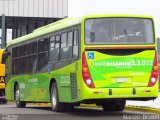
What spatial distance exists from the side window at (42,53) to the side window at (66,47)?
1.84 meters

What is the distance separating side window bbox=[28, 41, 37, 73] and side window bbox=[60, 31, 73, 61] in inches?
136

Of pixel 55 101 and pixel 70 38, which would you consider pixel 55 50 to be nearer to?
pixel 70 38

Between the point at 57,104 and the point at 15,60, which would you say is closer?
the point at 57,104

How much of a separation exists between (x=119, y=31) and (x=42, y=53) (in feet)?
15.3

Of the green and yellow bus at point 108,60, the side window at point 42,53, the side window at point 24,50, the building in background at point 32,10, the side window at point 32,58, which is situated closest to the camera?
the green and yellow bus at point 108,60

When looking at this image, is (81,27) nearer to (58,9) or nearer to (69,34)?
(69,34)

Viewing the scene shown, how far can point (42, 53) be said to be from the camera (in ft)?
68.2

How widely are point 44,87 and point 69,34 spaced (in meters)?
3.45

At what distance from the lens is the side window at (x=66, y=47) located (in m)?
17.7

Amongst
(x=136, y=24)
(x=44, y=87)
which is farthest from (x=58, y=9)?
Result: (x=136, y=24)

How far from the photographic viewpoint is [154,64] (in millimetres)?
16812

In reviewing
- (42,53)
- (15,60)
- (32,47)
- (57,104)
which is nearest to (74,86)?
(57,104)

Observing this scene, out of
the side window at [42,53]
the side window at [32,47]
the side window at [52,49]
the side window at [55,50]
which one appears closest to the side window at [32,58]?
the side window at [32,47]

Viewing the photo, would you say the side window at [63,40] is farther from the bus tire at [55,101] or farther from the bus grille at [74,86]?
the bus tire at [55,101]
